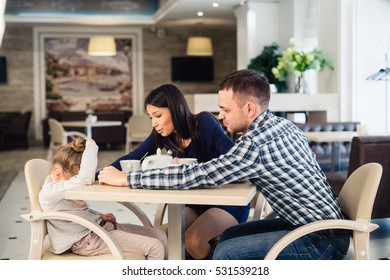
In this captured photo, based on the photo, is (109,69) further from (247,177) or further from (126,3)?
(247,177)

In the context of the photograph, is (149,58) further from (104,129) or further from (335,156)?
(335,156)

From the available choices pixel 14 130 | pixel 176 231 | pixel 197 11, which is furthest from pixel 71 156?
pixel 14 130

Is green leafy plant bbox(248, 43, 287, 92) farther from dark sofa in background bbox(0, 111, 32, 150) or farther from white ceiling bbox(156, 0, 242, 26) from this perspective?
dark sofa in background bbox(0, 111, 32, 150)

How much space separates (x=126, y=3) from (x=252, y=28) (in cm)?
450

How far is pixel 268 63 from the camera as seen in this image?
391 inches

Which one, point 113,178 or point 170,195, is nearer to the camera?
point 170,195

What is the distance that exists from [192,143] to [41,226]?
854mm

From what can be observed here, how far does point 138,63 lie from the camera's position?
590 inches

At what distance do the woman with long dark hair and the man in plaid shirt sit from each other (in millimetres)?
531

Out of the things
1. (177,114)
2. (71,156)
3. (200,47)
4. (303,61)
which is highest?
(200,47)

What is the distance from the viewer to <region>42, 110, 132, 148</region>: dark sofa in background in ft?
43.3

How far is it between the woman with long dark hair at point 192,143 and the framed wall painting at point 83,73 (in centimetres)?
1166
